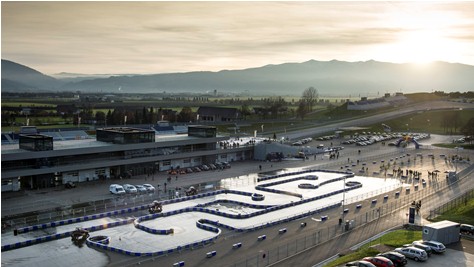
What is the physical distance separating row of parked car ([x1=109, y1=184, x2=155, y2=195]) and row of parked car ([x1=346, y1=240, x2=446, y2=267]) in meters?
21.6

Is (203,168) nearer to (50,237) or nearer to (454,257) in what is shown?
(50,237)

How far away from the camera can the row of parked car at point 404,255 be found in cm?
2186

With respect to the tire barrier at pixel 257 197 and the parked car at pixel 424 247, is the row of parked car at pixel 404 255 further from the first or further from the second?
the tire barrier at pixel 257 197

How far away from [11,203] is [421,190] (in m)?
34.4

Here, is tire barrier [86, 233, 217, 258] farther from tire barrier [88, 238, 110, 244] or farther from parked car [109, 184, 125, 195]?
parked car [109, 184, 125, 195]

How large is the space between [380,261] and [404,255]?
7.42ft

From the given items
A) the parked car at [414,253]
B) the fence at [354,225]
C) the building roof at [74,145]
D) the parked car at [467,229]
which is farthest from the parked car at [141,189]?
the parked car at [467,229]

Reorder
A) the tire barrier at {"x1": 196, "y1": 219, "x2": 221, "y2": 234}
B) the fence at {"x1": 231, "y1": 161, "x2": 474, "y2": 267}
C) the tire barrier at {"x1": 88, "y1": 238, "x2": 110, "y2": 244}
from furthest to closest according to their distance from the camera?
the tire barrier at {"x1": 196, "y1": 219, "x2": 221, "y2": 234} < the tire barrier at {"x1": 88, "y1": 238, "x2": 110, "y2": 244} < the fence at {"x1": 231, "y1": 161, "x2": 474, "y2": 267}

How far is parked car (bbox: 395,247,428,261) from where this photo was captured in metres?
23.2

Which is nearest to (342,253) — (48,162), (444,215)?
(444,215)

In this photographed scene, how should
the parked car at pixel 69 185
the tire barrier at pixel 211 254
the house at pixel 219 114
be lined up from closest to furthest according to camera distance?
the tire barrier at pixel 211 254 → the parked car at pixel 69 185 → the house at pixel 219 114

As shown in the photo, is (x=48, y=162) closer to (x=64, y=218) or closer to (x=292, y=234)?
(x=64, y=218)

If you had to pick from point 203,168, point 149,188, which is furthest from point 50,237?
point 203,168

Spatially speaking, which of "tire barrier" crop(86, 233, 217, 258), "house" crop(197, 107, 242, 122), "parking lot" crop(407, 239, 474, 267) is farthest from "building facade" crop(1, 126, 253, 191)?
"house" crop(197, 107, 242, 122)
